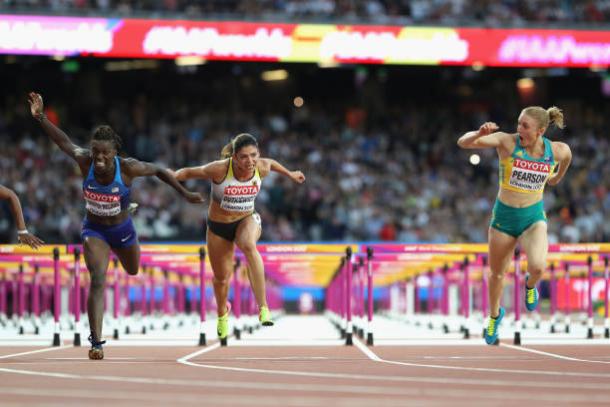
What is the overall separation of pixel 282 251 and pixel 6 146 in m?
20.4

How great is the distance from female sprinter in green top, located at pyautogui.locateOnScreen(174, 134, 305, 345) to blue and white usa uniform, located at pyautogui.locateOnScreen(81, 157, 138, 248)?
21.7 inches

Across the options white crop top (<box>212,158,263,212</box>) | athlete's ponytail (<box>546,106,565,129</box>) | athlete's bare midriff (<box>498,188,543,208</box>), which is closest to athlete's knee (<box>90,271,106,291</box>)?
white crop top (<box>212,158,263,212</box>)

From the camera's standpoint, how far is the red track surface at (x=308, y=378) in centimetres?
662

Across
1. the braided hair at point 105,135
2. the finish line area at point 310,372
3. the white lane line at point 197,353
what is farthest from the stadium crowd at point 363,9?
the braided hair at point 105,135

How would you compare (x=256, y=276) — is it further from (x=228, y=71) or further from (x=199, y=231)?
(x=228, y=71)

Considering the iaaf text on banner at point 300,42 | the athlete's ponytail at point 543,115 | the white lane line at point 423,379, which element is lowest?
the white lane line at point 423,379

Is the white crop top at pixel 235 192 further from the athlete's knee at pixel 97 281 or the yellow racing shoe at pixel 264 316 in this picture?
the athlete's knee at pixel 97 281

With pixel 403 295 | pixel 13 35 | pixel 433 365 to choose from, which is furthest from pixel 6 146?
pixel 433 365

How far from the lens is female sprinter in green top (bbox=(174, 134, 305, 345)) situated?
1062cm

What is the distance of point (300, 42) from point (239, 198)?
75.1ft

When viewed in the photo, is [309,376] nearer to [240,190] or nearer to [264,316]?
[264,316]

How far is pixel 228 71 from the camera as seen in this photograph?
1575 inches

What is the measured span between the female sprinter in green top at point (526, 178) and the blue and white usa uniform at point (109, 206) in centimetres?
301

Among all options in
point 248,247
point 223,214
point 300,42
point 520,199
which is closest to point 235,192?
point 223,214
